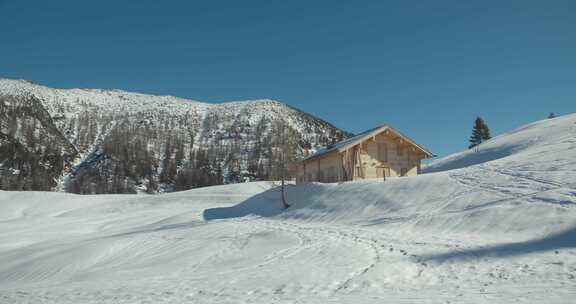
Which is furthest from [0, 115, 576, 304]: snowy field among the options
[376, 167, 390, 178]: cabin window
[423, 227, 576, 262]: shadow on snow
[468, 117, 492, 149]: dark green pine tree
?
[468, 117, 492, 149]: dark green pine tree

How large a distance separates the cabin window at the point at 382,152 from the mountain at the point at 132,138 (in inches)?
2481

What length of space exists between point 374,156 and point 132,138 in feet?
444

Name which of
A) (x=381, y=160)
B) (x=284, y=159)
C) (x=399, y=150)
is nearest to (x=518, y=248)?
(x=284, y=159)

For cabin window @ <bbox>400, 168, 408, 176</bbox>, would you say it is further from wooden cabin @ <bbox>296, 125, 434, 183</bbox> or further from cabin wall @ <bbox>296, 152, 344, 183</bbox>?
cabin wall @ <bbox>296, 152, 344, 183</bbox>

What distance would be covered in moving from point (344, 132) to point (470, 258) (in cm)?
16690

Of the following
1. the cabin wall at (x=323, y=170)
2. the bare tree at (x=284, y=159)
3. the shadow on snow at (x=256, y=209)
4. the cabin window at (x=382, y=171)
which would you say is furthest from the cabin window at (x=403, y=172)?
the shadow on snow at (x=256, y=209)

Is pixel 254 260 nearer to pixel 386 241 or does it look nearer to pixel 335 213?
pixel 386 241

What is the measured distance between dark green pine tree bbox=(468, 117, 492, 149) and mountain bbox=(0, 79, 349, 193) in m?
44.0

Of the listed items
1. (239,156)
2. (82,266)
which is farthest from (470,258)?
(239,156)

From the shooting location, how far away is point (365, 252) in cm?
1097

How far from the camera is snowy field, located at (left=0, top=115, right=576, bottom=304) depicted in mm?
7762

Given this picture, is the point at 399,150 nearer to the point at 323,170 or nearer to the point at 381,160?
the point at 381,160

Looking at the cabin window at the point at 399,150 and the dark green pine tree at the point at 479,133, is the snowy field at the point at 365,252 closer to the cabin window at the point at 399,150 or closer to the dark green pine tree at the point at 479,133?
the cabin window at the point at 399,150

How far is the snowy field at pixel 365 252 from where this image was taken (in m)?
7.76
